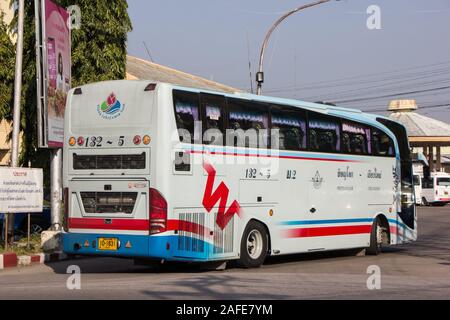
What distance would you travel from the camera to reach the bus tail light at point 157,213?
12.2 metres

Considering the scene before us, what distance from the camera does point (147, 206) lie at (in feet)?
40.5

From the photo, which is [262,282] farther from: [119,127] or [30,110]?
[30,110]

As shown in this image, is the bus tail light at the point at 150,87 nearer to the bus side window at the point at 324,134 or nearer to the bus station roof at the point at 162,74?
the bus side window at the point at 324,134

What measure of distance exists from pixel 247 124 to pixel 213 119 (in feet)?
3.07

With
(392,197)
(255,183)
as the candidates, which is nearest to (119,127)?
(255,183)

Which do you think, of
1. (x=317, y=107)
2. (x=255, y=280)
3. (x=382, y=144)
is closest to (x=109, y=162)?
(x=255, y=280)

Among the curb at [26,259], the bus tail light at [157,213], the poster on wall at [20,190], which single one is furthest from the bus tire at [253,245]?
the poster on wall at [20,190]

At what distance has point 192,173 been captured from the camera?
12.7m

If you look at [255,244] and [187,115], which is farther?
[255,244]

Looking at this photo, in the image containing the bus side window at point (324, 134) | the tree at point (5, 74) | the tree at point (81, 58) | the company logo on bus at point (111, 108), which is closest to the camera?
the company logo on bus at point (111, 108)

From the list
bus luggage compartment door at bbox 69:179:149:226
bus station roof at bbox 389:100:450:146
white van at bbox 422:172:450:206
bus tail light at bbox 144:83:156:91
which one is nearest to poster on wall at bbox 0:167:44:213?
bus luggage compartment door at bbox 69:179:149:226

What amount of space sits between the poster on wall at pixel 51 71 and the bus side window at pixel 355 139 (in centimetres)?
698

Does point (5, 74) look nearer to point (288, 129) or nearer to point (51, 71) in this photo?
point (51, 71)
